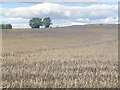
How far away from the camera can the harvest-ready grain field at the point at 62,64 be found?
6.53m

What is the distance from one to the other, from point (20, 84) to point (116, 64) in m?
3.02

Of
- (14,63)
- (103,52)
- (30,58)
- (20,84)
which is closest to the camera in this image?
(20,84)

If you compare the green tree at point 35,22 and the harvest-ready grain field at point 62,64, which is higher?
the green tree at point 35,22

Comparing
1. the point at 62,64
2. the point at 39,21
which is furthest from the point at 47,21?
the point at 62,64

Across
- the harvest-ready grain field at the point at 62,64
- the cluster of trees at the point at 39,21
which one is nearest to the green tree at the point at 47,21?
the cluster of trees at the point at 39,21

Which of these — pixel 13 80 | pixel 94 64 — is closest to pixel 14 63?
pixel 13 80

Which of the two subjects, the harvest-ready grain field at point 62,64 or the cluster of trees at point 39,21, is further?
the cluster of trees at point 39,21

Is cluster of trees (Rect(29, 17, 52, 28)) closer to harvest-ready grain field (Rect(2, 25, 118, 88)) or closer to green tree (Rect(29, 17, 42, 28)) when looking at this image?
green tree (Rect(29, 17, 42, 28))

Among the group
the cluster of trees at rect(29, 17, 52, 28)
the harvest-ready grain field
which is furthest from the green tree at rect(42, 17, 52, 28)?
the harvest-ready grain field

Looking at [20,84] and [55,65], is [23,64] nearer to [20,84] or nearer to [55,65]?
[55,65]

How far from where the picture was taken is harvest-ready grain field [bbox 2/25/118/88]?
257 inches

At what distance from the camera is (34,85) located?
627 cm

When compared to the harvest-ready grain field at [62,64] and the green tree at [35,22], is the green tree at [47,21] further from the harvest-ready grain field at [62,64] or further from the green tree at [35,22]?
the harvest-ready grain field at [62,64]

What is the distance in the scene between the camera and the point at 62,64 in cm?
796
